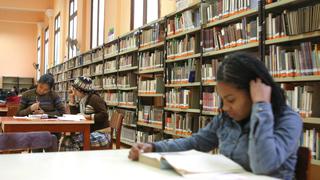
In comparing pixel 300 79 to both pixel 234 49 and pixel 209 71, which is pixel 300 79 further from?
pixel 209 71

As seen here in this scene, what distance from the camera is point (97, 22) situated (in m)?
11.1

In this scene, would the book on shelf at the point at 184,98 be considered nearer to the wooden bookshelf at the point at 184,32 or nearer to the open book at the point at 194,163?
the wooden bookshelf at the point at 184,32

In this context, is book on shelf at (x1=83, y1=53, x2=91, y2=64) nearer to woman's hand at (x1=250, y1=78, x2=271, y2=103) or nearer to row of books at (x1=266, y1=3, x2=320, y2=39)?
row of books at (x1=266, y1=3, x2=320, y2=39)

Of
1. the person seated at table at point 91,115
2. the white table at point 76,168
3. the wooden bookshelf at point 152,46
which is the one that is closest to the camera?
the white table at point 76,168

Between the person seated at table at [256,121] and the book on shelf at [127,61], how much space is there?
18.1ft

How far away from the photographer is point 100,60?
9016mm

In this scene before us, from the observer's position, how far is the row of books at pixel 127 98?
6.97 meters

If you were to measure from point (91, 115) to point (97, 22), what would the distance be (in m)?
7.07

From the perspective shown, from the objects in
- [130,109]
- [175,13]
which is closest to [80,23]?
[130,109]

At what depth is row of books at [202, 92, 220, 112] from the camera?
4.37 metres

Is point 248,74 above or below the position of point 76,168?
above

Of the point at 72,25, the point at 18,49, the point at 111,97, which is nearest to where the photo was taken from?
the point at 111,97

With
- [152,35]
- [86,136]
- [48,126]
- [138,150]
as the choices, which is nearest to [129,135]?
[152,35]

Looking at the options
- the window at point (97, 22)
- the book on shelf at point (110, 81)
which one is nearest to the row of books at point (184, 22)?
the book on shelf at point (110, 81)
